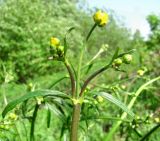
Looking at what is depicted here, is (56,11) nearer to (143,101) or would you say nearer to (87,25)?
(87,25)

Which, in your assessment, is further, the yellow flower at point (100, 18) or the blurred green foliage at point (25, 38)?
the blurred green foliage at point (25, 38)

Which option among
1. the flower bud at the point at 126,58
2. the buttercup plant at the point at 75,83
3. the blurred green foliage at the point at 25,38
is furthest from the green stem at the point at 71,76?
the blurred green foliage at the point at 25,38

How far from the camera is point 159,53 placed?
5.61 meters

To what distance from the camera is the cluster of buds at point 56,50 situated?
2.85 feet

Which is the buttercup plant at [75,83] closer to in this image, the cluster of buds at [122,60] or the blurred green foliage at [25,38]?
the cluster of buds at [122,60]

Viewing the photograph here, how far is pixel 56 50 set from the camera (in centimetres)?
87

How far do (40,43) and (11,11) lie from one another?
87cm

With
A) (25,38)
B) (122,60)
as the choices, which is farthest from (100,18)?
(25,38)


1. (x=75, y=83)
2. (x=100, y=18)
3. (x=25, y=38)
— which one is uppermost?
(x=25, y=38)

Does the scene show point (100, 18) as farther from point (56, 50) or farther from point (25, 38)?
point (25, 38)

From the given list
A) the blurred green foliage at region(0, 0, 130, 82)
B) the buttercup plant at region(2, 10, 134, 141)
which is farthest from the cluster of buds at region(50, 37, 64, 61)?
the blurred green foliage at region(0, 0, 130, 82)

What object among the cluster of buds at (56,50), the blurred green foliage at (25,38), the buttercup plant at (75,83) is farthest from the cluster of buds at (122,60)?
the blurred green foliage at (25,38)

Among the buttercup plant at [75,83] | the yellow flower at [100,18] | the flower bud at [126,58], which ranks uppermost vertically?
the yellow flower at [100,18]

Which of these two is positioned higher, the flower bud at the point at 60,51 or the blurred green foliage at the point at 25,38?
the blurred green foliage at the point at 25,38
